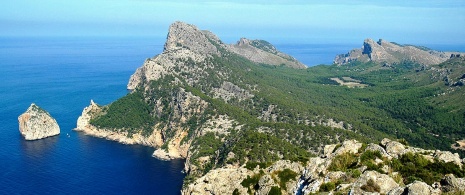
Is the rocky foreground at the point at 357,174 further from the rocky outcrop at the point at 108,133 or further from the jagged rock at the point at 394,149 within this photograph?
the rocky outcrop at the point at 108,133

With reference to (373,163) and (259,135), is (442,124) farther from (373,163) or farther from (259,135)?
(373,163)

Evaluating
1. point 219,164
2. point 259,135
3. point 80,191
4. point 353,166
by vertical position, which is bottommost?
point 80,191

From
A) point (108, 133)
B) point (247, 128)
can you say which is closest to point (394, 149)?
point (247, 128)

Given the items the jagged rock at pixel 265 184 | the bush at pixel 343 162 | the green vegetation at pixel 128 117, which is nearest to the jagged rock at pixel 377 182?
the bush at pixel 343 162

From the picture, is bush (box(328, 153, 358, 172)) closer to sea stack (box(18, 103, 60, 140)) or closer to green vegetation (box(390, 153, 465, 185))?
green vegetation (box(390, 153, 465, 185))

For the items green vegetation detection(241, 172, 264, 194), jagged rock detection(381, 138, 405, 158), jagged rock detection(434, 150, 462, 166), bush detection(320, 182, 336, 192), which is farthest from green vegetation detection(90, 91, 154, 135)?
bush detection(320, 182, 336, 192)

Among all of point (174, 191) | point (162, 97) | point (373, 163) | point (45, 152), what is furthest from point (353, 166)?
point (162, 97)

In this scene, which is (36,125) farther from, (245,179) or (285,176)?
(285,176)
